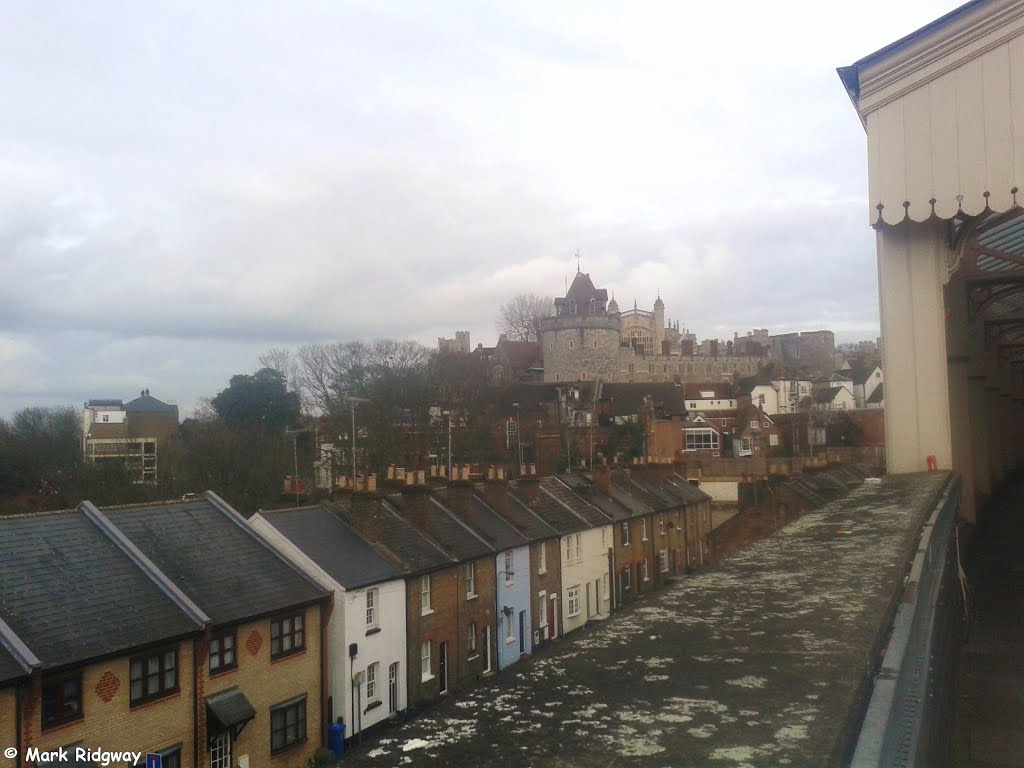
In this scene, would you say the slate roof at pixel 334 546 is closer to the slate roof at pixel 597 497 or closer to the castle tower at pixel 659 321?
the slate roof at pixel 597 497

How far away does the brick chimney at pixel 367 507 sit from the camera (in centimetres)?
1870

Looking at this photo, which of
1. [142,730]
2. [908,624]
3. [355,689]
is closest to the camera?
[908,624]

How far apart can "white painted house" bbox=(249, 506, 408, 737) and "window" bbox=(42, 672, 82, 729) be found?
5376 mm

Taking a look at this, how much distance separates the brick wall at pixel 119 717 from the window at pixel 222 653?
1.82 ft

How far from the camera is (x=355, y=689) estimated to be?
Answer: 16094mm

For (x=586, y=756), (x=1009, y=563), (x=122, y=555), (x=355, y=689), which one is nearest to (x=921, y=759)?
(x=586, y=756)

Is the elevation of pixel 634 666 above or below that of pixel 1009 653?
above

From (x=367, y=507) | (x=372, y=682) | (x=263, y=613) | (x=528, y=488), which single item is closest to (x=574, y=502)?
(x=528, y=488)

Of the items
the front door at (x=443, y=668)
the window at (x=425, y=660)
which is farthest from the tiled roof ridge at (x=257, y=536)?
the front door at (x=443, y=668)

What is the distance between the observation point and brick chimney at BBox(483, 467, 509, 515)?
2402 cm

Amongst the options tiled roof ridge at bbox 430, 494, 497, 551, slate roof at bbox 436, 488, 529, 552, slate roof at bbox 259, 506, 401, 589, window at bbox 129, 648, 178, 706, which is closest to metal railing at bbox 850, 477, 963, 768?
window at bbox 129, 648, 178, 706

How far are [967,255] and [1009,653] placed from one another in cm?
468

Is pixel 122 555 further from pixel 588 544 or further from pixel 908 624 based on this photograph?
pixel 588 544

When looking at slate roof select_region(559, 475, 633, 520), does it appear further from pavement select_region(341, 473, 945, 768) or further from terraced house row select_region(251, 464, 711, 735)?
pavement select_region(341, 473, 945, 768)
